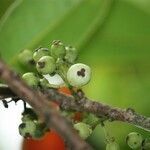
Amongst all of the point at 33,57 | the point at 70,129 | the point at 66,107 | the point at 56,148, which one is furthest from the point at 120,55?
the point at 70,129

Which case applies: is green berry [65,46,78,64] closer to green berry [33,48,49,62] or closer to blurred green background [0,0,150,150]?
green berry [33,48,49,62]

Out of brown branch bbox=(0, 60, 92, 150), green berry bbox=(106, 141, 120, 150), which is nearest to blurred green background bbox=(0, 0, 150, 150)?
green berry bbox=(106, 141, 120, 150)

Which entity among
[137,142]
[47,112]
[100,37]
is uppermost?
[100,37]

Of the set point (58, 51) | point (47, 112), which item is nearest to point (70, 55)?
point (58, 51)

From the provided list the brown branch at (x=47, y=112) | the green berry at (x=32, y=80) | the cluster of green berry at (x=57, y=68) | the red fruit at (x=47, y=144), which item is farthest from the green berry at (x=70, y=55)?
the red fruit at (x=47, y=144)

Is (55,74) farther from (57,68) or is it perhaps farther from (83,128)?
(83,128)

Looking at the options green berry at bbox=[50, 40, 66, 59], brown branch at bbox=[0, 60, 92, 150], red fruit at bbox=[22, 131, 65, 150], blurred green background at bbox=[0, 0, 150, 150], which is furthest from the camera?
red fruit at bbox=[22, 131, 65, 150]
